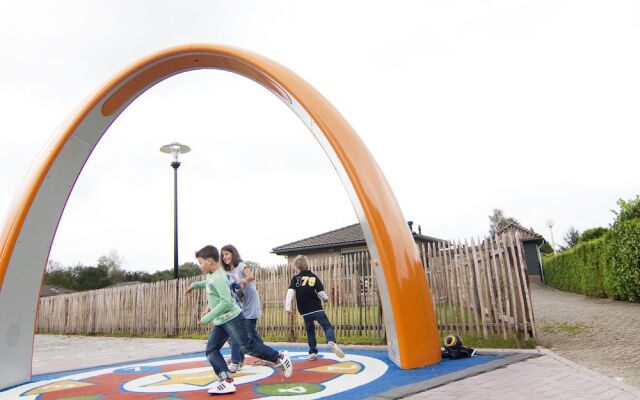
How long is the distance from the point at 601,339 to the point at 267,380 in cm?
567

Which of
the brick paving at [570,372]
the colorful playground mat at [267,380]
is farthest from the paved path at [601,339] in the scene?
the colorful playground mat at [267,380]

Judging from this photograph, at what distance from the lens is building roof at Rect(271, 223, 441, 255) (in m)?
→ 23.4

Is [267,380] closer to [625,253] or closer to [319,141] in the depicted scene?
[319,141]

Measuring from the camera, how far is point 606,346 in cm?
664

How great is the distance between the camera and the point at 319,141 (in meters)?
6.64

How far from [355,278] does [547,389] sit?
5.72 metres

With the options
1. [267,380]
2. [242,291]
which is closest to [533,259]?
[242,291]

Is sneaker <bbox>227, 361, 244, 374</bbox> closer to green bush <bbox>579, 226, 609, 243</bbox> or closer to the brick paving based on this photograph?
the brick paving

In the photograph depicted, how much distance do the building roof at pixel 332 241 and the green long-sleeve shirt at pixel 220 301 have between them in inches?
708

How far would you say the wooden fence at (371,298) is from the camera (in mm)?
6969

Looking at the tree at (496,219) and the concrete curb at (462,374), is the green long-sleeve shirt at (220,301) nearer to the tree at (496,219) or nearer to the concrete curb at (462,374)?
the concrete curb at (462,374)

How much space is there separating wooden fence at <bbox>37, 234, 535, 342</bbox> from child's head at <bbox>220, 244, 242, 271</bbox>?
3.65 metres

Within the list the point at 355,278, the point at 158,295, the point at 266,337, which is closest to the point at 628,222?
the point at 355,278

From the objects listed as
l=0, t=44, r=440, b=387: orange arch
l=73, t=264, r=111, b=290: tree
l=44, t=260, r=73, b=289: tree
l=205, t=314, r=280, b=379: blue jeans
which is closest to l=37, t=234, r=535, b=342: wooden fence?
l=0, t=44, r=440, b=387: orange arch
